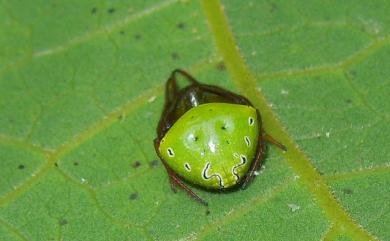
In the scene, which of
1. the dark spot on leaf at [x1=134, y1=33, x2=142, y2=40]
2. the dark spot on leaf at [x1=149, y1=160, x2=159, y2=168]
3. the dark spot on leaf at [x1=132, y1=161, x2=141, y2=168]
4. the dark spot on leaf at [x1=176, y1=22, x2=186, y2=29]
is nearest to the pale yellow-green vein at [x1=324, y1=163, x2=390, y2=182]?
the dark spot on leaf at [x1=149, y1=160, x2=159, y2=168]

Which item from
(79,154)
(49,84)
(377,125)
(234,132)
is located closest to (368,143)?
(377,125)

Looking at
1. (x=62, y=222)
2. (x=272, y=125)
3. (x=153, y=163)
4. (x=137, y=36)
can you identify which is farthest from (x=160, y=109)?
(x=62, y=222)

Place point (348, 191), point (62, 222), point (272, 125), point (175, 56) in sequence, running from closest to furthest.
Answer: point (348, 191) → point (62, 222) → point (272, 125) → point (175, 56)

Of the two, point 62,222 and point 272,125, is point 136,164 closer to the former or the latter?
point 62,222

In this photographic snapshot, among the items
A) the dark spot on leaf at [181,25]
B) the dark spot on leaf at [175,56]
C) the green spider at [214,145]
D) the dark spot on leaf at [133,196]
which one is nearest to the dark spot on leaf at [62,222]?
the dark spot on leaf at [133,196]

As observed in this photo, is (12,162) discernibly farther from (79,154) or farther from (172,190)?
(172,190)
